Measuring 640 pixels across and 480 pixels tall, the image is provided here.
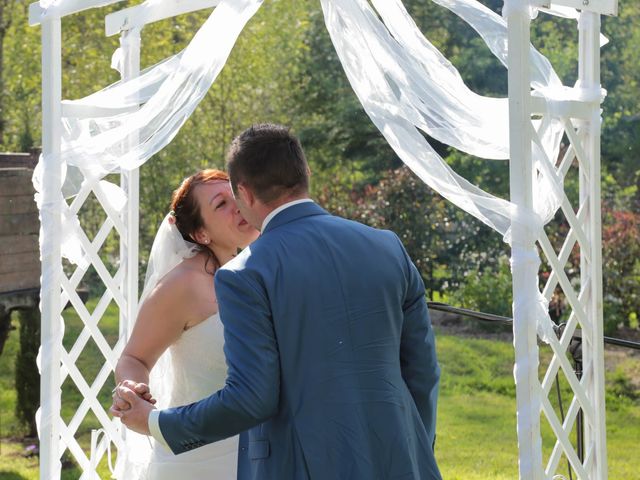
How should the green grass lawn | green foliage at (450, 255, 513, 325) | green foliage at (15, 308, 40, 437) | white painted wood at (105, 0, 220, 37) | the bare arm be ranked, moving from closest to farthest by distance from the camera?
the bare arm
white painted wood at (105, 0, 220, 37)
green foliage at (15, 308, 40, 437)
the green grass lawn
green foliage at (450, 255, 513, 325)

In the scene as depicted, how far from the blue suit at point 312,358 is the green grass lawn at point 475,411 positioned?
3874mm

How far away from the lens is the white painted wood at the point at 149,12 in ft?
11.7

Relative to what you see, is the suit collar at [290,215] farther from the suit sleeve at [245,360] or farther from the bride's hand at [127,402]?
the bride's hand at [127,402]

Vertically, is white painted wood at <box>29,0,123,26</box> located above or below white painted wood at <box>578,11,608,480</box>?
above

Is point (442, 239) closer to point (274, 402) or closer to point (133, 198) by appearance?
point (133, 198)

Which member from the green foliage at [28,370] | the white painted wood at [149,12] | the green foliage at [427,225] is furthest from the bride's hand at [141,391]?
the green foliage at [427,225]

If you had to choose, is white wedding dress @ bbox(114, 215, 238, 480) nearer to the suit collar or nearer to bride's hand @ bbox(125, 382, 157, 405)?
bride's hand @ bbox(125, 382, 157, 405)

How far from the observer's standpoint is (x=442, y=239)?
8.43 m

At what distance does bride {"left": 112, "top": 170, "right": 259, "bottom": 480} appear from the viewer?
2.70 meters

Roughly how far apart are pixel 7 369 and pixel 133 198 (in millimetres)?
4678

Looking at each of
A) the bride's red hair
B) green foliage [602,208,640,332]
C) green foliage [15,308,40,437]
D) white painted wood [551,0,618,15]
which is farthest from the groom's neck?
green foliage [602,208,640,332]

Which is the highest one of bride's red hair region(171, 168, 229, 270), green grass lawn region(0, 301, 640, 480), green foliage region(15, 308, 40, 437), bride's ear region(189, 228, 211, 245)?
bride's red hair region(171, 168, 229, 270)

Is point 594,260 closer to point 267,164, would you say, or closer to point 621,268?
point 267,164

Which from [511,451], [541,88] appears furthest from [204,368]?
[511,451]
